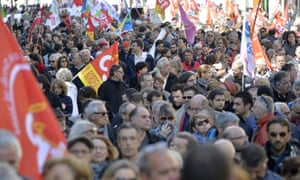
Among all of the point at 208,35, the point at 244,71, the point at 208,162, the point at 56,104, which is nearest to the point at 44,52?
the point at 208,35

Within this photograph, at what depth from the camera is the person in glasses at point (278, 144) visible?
10.1 metres

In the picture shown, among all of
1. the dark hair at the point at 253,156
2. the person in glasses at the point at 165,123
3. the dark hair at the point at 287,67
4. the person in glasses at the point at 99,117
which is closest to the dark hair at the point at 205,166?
the dark hair at the point at 253,156

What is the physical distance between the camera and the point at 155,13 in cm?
3450

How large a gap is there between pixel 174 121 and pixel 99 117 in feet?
3.10

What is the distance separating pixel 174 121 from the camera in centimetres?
1214

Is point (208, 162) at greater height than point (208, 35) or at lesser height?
greater

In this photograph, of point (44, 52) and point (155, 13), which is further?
point (155, 13)

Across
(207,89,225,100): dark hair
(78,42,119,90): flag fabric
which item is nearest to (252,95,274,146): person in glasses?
(207,89,225,100): dark hair

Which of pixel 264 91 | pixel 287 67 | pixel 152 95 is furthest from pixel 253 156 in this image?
pixel 287 67

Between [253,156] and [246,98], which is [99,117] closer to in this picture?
[246,98]

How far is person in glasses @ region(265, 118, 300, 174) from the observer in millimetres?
10125

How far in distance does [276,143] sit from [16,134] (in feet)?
11.8

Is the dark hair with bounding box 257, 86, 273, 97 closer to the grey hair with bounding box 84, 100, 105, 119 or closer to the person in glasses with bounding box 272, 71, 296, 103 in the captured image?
the person in glasses with bounding box 272, 71, 296, 103

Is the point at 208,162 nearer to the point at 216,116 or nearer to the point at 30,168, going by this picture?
the point at 30,168
